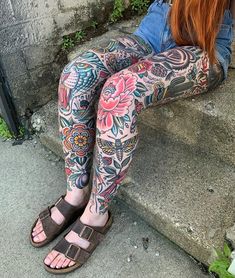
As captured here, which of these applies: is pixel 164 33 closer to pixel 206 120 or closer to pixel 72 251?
pixel 206 120

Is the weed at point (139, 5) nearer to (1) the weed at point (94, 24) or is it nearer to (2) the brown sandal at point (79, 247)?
(1) the weed at point (94, 24)

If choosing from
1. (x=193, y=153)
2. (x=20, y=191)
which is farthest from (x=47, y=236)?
(x=193, y=153)

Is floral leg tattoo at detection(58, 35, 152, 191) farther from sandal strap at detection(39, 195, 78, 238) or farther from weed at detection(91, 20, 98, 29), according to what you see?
weed at detection(91, 20, 98, 29)

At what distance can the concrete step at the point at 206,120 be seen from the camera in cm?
175

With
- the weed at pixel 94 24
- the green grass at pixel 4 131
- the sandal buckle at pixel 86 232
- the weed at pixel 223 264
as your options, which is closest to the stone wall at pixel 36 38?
the weed at pixel 94 24

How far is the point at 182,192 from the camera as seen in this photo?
174cm

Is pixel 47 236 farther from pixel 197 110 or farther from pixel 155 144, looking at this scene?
pixel 197 110

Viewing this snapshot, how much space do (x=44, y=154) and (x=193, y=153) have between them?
933 mm

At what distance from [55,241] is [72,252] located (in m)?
0.16

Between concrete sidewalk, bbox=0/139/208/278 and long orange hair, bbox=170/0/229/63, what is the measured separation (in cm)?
89

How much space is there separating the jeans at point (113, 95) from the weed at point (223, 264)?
51 centimetres

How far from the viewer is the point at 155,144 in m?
2.04

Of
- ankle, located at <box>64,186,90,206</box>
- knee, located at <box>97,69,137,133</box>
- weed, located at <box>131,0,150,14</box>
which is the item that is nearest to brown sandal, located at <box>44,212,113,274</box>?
ankle, located at <box>64,186,90,206</box>

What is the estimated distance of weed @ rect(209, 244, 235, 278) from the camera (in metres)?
Result: 1.24
